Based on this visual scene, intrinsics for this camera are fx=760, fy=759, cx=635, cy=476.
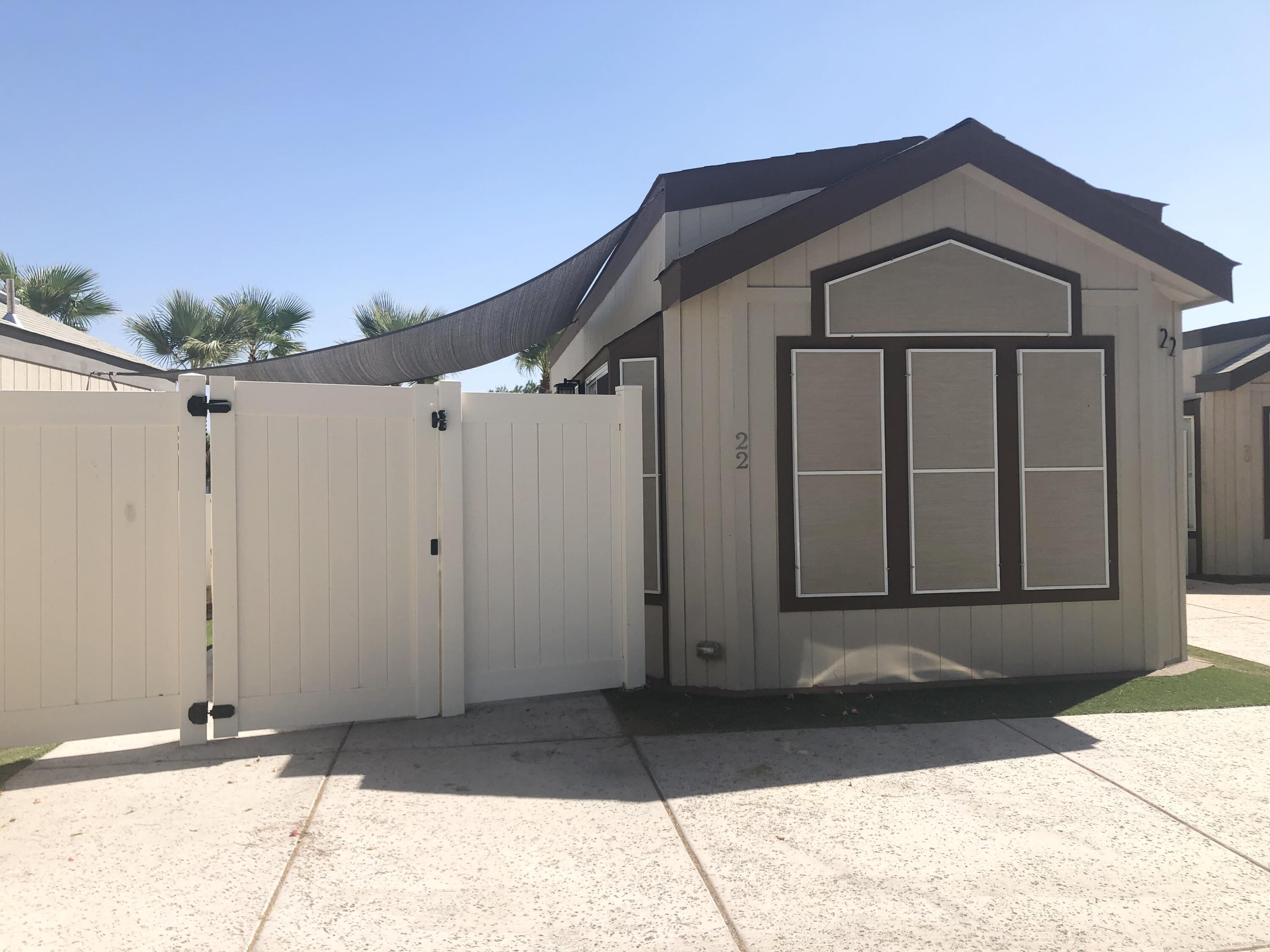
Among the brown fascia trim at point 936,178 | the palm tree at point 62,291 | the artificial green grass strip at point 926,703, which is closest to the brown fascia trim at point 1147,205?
the brown fascia trim at point 936,178

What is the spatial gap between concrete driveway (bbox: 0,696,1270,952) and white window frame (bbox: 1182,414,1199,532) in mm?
7719

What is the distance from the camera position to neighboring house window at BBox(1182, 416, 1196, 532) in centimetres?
1061

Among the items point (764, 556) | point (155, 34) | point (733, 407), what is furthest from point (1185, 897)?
point (155, 34)

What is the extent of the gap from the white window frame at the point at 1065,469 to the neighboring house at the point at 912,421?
18mm

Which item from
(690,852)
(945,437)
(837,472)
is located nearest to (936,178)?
(945,437)

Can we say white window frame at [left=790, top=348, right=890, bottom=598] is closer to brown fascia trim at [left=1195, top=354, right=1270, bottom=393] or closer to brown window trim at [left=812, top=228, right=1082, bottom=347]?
brown window trim at [left=812, top=228, right=1082, bottom=347]

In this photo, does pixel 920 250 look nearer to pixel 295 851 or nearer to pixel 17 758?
pixel 295 851

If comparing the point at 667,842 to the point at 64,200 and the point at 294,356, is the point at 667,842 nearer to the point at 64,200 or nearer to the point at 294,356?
the point at 294,356

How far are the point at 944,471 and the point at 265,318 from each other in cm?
1614

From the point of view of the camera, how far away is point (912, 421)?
197 inches

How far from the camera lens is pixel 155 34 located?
25.2 feet

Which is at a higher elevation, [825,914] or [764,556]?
[764,556]

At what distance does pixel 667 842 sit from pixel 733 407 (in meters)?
2.74

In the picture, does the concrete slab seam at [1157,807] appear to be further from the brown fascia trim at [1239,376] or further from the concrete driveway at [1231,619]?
the brown fascia trim at [1239,376]
